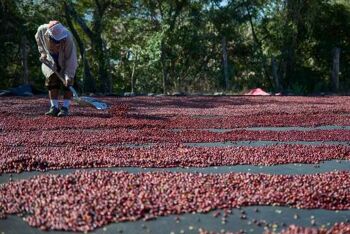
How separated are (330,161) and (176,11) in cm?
1295

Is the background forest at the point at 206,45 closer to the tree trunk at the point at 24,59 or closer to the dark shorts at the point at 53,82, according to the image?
the tree trunk at the point at 24,59

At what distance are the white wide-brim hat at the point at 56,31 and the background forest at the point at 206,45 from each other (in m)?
8.86

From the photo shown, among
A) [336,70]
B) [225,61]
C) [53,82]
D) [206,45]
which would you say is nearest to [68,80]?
[53,82]

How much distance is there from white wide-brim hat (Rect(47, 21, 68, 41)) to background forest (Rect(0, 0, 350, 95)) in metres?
8.86

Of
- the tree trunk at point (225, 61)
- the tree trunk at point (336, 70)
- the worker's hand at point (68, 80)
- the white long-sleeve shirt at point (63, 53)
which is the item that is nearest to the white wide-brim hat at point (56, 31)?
the white long-sleeve shirt at point (63, 53)

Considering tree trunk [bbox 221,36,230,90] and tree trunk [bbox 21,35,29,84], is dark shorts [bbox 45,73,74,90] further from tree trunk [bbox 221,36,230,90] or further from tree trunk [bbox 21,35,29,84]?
tree trunk [bbox 221,36,230,90]

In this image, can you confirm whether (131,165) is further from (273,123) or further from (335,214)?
(273,123)

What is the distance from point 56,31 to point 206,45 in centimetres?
1000

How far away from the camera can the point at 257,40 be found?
→ 16.8 m

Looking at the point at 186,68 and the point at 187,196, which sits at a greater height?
the point at 186,68

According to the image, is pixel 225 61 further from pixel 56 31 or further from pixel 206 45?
pixel 56 31

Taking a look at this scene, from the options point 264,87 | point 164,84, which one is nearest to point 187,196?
A: point 164,84

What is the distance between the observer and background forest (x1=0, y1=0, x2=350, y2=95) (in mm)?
16016

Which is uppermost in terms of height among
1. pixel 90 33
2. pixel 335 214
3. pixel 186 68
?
pixel 90 33
